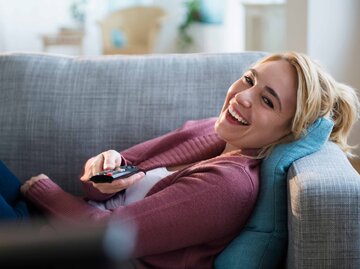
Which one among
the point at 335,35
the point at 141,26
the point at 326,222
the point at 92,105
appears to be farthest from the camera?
the point at 141,26

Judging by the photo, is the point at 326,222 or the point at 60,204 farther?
the point at 60,204

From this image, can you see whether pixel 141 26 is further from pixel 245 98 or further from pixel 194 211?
pixel 194 211

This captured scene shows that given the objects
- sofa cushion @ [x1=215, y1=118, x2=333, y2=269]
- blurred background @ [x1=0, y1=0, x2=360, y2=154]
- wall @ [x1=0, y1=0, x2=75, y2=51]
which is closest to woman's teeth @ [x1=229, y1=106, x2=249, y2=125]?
sofa cushion @ [x1=215, y1=118, x2=333, y2=269]

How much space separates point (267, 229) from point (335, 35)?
1791mm

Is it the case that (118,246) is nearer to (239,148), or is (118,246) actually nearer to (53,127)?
(239,148)

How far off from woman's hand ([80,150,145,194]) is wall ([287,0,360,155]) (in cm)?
162

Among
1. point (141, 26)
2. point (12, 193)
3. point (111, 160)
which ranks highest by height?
point (141, 26)

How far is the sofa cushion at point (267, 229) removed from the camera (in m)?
1.15

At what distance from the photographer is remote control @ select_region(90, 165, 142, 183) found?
1183 millimetres

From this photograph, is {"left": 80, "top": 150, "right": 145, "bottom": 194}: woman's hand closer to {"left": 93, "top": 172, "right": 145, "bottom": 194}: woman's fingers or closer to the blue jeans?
{"left": 93, "top": 172, "right": 145, "bottom": 194}: woman's fingers

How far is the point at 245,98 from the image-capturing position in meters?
1.27

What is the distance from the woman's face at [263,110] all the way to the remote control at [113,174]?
0.24m

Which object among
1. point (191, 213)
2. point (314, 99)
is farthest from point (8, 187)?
point (314, 99)

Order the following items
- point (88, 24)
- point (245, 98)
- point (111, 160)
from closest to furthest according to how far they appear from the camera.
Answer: point (245, 98) < point (111, 160) < point (88, 24)
